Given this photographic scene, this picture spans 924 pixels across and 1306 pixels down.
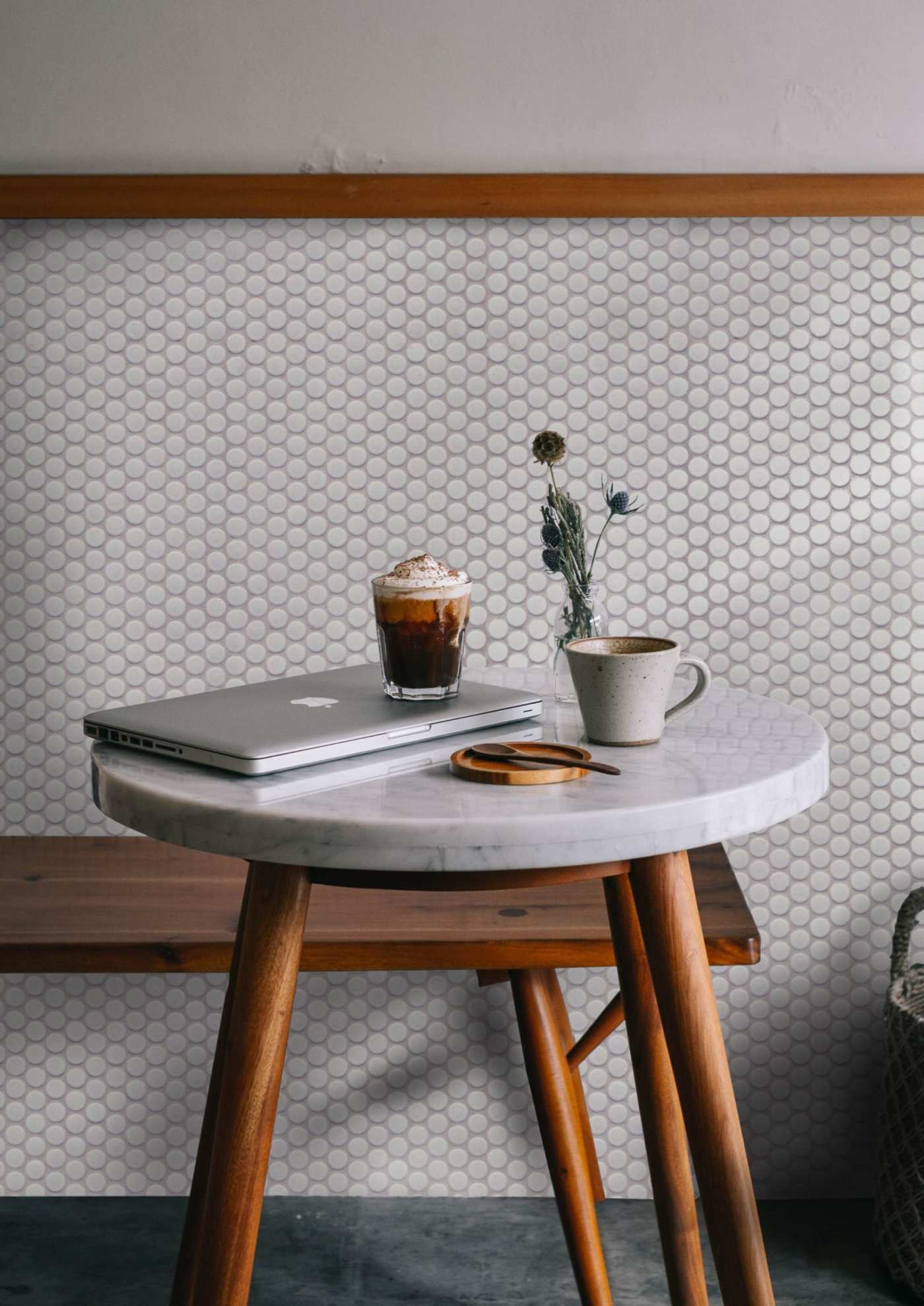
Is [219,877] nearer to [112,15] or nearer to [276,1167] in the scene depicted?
[276,1167]

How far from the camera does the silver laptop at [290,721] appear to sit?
0.97 meters

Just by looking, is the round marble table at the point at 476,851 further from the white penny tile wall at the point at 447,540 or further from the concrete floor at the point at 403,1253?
the white penny tile wall at the point at 447,540

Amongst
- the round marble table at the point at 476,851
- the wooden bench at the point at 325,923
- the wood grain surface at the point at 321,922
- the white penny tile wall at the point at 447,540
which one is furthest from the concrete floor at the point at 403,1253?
the round marble table at the point at 476,851

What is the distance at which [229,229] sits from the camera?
1742 mm

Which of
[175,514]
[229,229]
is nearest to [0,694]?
[175,514]

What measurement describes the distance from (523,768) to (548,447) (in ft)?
1.40

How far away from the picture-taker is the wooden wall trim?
1.71 meters

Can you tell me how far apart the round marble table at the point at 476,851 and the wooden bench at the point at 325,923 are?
32 cm

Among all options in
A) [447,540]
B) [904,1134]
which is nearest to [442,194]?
[447,540]

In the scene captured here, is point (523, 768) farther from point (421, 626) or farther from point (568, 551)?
point (568, 551)

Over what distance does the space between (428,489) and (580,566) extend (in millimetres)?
563

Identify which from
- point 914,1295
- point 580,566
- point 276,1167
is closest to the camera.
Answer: point 580,566

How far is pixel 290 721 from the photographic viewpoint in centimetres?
105

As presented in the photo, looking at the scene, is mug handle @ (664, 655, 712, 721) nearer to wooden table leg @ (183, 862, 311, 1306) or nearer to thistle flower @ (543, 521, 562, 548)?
thistle flower @ (543, 521, 562, 548)
